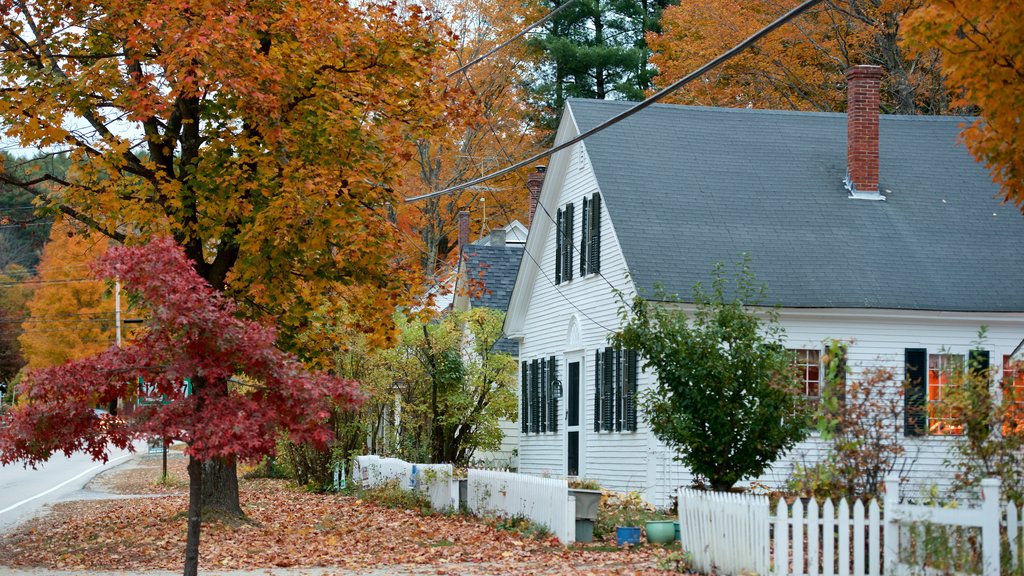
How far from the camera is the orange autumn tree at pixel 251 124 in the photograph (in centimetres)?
1566

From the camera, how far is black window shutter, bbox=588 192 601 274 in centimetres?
2273

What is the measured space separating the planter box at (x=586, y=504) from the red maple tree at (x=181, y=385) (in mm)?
5505

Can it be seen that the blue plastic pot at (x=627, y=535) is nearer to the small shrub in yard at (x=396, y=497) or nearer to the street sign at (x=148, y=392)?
the small shrub in yard at (x=396, y=497)

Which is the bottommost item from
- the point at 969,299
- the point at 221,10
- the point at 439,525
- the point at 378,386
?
the point at 439,525

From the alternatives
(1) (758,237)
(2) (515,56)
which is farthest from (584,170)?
(2) (515,56)

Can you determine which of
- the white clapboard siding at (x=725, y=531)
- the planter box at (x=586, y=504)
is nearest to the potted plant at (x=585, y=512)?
the planter box at (x=586, y=504)

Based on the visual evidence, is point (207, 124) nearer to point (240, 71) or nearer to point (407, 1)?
point (240, 71)

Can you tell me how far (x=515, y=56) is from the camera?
4559 centimetres

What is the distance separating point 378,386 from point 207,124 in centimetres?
937

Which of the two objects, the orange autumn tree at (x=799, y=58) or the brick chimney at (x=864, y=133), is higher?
the orange autumn tree at (x=799, y=58)

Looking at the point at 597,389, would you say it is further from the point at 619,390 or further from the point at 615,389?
the point at 619,390

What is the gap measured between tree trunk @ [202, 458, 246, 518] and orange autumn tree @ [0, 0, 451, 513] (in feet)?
8.89

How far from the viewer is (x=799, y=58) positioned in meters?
37.9

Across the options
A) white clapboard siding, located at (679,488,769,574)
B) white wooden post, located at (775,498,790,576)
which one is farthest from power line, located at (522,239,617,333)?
white wooden post, located at (775,498,790,576)
